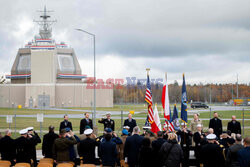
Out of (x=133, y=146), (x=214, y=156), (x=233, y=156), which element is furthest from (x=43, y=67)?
(x=233, y=156)

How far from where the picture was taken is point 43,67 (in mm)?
77750

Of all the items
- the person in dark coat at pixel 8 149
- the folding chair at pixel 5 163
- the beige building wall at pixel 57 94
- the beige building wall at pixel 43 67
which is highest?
the beige building wall at pixel 43 67

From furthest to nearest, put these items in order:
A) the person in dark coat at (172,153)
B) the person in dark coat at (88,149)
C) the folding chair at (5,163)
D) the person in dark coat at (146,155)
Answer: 1. the person in dark coat at (88,149)
2. the folding chair at (5,163)
3. the person in dark coat at (146,155)
4. the person in dark coat at (172,153)

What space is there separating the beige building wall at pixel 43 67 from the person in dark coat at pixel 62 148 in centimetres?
6823

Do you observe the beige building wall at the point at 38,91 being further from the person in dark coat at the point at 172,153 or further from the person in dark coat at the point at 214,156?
the person in dark coat at the point at 214,156

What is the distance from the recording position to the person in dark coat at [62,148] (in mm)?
10516

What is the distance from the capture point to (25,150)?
1103 centimetres

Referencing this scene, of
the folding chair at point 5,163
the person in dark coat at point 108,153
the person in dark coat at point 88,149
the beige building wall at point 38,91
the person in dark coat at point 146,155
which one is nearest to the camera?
the person in dark coat at point 146,155

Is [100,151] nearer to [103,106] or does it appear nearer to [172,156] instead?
[172,156]

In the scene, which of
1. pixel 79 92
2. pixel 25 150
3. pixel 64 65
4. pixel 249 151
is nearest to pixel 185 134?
pixel 249 151

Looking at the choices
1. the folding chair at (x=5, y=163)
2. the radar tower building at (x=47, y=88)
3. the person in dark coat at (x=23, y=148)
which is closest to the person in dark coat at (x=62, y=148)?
the person in dark coat at (x=23, y=148)

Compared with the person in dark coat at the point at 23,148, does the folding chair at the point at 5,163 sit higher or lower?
lower

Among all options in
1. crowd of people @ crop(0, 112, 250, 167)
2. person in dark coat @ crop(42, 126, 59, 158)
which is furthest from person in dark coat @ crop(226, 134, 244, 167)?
person in dark coat @ crop(42, 126, 59, 158)

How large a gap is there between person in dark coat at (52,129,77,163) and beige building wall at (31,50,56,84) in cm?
6823
